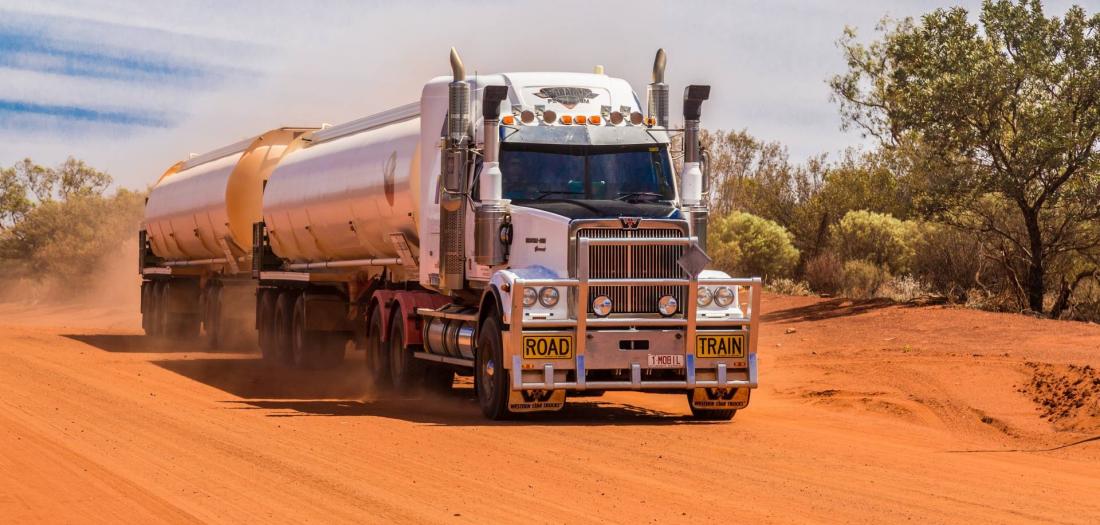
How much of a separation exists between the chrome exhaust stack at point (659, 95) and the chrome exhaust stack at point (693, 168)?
0.79 m

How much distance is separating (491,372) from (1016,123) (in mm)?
19381

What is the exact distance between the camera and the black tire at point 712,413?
1723 centimetres

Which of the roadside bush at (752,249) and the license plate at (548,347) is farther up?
the roadside bush at (752,249)

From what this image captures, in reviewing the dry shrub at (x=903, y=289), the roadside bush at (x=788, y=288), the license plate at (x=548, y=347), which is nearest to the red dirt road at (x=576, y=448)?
the license plate at (x=548, y=347)

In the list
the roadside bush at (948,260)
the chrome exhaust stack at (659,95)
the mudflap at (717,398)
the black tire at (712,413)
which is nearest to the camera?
the mudflap at (717,398)

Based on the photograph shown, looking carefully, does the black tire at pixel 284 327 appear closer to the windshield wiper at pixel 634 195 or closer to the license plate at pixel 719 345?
the windshield wiper at pixel 634 195

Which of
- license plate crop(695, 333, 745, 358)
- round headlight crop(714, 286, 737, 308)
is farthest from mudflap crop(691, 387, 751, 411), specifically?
round headlight crop(714, 286, 737, 308)

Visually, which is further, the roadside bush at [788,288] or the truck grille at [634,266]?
the roadside bush at [788,288]

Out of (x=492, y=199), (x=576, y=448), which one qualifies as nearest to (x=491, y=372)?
(x=492, y=199)

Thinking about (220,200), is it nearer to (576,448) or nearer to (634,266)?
(634,266)

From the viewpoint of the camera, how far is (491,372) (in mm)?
17078

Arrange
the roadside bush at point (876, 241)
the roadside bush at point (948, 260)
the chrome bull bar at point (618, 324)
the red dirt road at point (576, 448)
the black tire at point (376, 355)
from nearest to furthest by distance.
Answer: the red dirt road at point (576, 448) → the chrome bull bar at point (618, 324) → the black tire at point (376, 355) → the roadside bush at point (948, 260) → the roadside bush at point (876, 241)

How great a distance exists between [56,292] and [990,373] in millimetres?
57965

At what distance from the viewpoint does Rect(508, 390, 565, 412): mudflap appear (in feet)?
54.1
